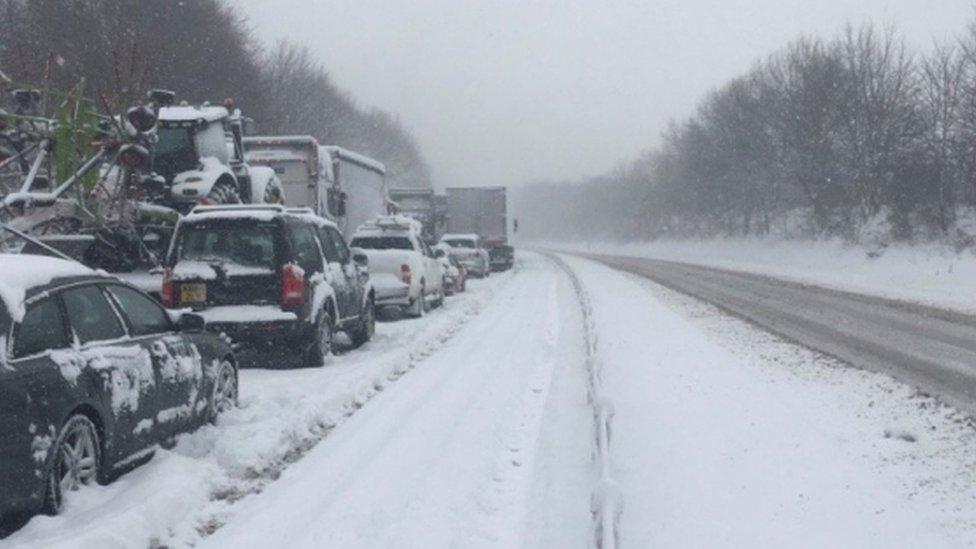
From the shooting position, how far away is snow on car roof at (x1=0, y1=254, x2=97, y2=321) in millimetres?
5531

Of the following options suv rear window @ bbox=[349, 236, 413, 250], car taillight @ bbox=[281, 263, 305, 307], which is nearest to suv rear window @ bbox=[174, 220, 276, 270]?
car taillight @ bbox=[281, 263, 305, 307]

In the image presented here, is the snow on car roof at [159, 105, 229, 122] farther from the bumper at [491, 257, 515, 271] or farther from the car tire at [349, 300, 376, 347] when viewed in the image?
the bumper at [491, 257, 515, 271]

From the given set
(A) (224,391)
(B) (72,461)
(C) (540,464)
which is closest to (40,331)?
(B) (72,461)

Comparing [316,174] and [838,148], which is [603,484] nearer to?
[316,174]

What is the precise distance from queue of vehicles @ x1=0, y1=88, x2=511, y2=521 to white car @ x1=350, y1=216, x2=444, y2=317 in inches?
1.6

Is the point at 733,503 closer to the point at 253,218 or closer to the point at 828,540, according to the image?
the point at 828,540

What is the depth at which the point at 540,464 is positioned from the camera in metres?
7.20

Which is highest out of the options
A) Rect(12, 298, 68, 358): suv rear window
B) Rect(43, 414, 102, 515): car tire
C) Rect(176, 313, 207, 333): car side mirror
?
Rect(12, 298, 68, 358): suv rear window

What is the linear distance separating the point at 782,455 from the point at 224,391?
495 centimetres

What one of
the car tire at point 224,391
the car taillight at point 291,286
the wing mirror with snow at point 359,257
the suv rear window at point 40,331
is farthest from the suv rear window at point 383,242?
the suv rear window at point 40,331

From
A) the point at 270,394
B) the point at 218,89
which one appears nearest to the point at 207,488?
the point at 270,394

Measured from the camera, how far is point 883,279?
112 feet

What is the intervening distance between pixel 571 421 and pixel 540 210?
184448mm

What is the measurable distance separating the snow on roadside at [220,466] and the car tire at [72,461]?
3.7 inches
